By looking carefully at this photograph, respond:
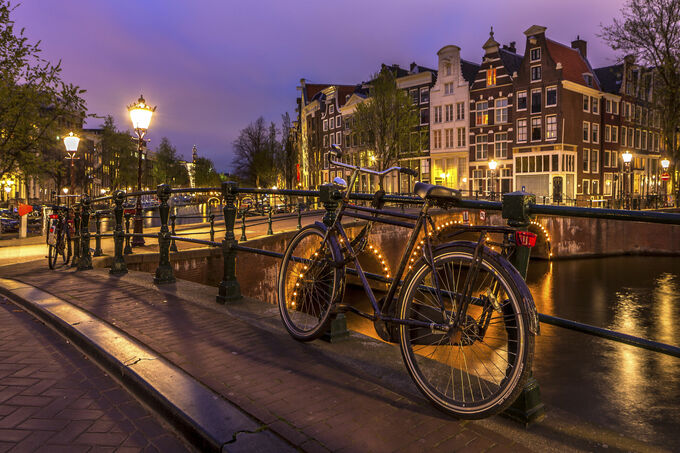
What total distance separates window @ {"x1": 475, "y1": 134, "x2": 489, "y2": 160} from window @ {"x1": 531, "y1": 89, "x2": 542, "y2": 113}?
4199mm

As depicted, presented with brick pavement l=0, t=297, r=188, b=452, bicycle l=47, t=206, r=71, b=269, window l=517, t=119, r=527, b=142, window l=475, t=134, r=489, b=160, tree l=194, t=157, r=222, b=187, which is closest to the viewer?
brick pavement l=0, t=297, r=188, b=452

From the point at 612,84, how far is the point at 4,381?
4847 centimetres

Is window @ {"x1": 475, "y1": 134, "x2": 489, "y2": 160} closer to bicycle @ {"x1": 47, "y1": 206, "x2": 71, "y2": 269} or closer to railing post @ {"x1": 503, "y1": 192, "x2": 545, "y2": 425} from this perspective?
bicycle @ {"x1": 47, "y1": 206, "x2": 71, "y2": 269}

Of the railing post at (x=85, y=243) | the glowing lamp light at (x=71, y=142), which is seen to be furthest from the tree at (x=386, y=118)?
the railing post at (x=85, y=243)

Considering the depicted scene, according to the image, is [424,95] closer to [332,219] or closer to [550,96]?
[550,96]

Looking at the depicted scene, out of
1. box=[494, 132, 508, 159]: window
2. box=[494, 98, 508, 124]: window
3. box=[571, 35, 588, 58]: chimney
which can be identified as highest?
box=[571, 35, 588, 58]: chimney

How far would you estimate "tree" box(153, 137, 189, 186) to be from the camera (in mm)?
83938

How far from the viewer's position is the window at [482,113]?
41312 mm

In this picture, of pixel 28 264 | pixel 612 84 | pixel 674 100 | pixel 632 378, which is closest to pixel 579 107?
pixel 612 84

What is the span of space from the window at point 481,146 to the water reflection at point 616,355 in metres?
20.0

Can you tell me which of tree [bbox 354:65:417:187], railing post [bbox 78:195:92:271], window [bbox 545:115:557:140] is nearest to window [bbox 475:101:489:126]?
window [bbox 545:115:557:140]

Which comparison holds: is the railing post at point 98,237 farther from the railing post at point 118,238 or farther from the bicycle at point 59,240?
the railing post at point 118,238

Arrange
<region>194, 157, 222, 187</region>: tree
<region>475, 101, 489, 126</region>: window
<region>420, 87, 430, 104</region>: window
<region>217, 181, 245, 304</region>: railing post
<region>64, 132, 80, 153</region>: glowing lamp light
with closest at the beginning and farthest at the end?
1. <region>217, 181, 245, 304</region>: railing post
2. <region>64, 132, 80, 153</region>: glowing lamp light
3. <region>475, 101, 489, 126</region>: window
4. <region>420, 87, 430, 104</region>: window
5. <region>194, 157, 222, 187</region>: tree

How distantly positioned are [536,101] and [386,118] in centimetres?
1220
